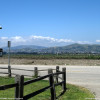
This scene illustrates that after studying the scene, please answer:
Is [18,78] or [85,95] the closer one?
[18,78]

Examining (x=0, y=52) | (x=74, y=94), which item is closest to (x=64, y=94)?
(x=74, y=94)

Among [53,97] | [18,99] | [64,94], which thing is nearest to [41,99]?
[53,97]

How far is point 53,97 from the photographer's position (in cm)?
1039

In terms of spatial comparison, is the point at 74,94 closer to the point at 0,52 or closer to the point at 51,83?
the point at 51,83

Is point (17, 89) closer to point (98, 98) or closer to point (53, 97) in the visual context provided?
point (53, 97)

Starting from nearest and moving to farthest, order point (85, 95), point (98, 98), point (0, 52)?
1. point (98, 98)
2. point (85, 95)
3. point (0, 52)

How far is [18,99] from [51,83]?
3.46 metres

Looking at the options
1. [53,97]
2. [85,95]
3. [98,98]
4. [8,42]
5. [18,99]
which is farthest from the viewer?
[8,42]

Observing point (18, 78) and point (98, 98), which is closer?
point (18, 78)

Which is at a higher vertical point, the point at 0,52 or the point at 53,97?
the point at 0,52

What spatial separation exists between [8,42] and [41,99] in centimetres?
1176

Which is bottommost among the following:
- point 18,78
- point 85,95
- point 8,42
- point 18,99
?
point 85,95

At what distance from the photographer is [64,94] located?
1216cm

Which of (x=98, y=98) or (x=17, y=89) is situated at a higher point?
(x=17, y=89)
